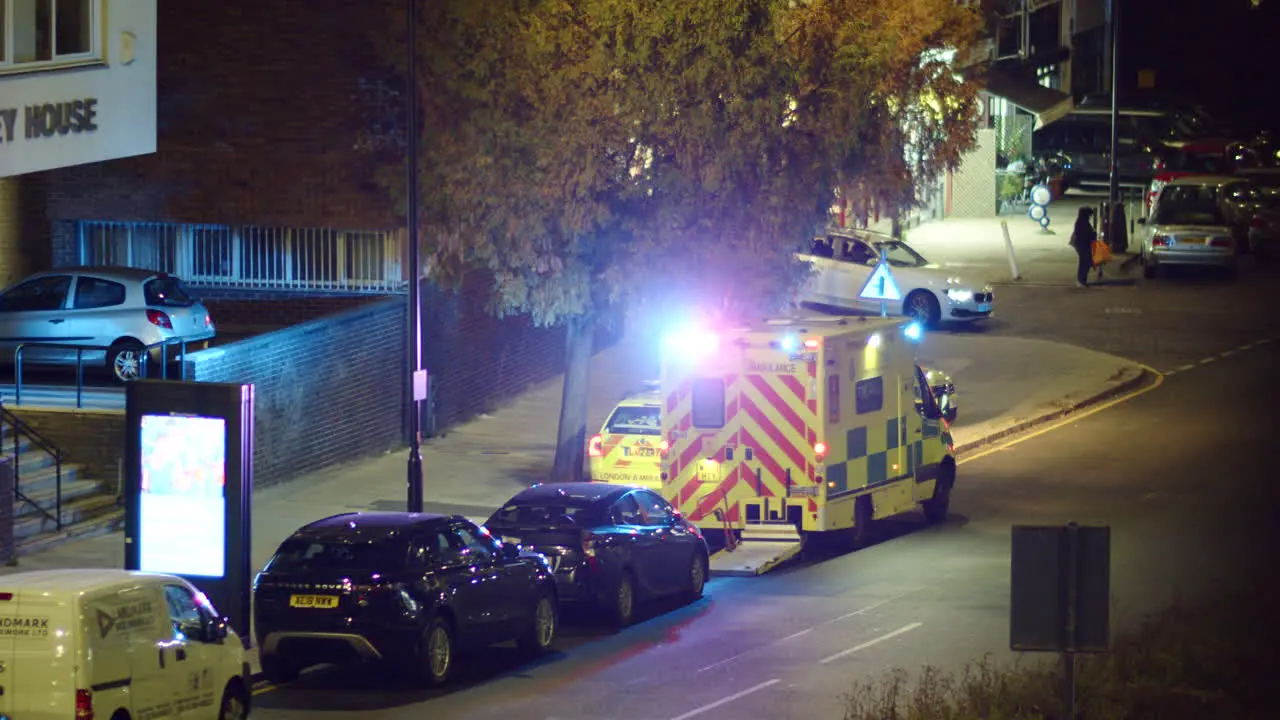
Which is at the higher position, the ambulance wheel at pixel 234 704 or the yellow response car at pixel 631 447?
the yellow response car at pixel 631 447

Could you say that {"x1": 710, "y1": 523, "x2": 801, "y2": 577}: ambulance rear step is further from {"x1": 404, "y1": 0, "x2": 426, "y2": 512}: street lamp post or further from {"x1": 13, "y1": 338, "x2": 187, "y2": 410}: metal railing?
{"x1": 13, "y1": 338, "x2": 187, "y2": 410}: metal railing

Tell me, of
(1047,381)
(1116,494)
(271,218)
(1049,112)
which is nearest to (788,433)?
(1116,494)

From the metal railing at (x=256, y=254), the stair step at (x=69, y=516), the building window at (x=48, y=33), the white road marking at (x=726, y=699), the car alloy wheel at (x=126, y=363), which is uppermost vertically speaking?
the building window at (x=48, y=33)

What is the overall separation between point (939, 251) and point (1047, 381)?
14.1 meters

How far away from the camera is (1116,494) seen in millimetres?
26688

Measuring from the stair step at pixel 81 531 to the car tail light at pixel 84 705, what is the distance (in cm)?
930

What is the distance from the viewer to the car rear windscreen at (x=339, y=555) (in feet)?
55.0

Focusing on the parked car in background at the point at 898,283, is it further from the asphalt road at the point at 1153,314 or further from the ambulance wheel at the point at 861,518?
the ambulance wheel at the point at 861,518

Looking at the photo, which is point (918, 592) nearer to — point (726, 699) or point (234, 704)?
point (726, 699)

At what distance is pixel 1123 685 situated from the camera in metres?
15.2

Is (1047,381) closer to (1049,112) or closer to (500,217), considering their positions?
(500,217)

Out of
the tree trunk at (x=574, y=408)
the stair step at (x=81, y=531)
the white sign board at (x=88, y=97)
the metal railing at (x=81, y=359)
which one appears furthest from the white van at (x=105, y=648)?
the tree trunk at (x=574, y=408)

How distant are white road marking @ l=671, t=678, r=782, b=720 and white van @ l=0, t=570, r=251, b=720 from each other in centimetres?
356

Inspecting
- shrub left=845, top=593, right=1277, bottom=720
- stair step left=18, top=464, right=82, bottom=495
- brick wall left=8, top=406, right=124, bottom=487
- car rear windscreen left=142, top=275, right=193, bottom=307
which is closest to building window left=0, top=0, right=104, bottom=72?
car rear windscreen left=142, top=275, right=193, bottom=307
